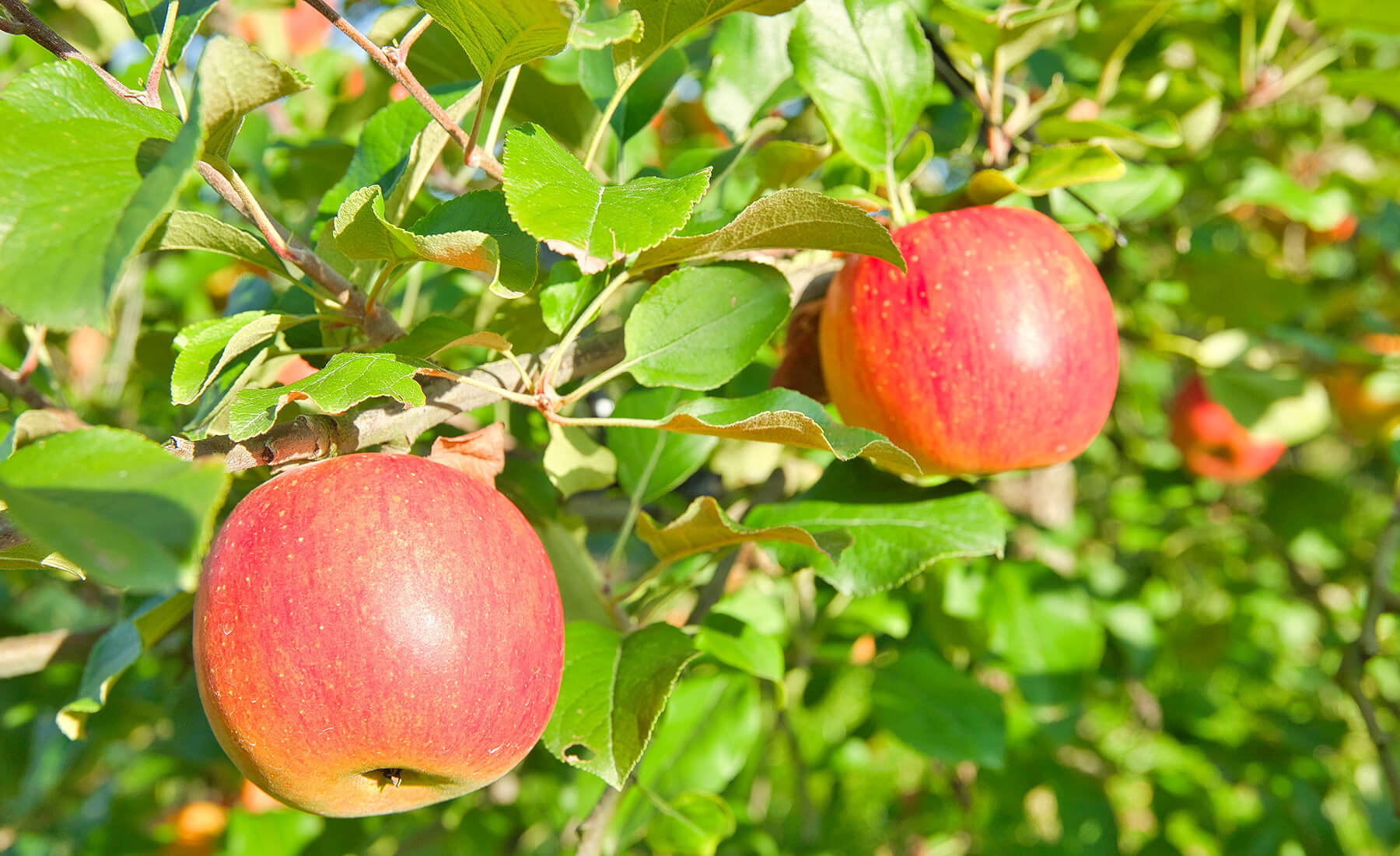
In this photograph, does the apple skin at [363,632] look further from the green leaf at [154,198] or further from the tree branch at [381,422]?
Result: the green leaf at [154,198]

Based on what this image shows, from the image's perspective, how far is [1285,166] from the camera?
75.3 inches

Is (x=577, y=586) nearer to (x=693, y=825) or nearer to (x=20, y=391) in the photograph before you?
(x=693, y=825)

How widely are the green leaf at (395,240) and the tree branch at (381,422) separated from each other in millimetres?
121

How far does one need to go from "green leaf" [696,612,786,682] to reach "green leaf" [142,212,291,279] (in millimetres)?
491

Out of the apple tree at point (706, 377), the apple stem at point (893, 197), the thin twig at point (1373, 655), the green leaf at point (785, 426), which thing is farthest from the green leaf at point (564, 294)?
the thin twig at point (1373, 655)

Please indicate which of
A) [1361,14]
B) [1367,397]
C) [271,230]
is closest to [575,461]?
[271,230]

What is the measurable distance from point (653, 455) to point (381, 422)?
13.2 inches

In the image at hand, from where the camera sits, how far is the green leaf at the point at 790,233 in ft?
2.04

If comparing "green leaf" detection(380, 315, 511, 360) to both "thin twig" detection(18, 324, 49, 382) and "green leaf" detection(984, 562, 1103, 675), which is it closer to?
"thin twig" detection(18, 324, 49, 382)

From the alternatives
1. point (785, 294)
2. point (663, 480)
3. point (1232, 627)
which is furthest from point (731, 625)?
point (1232, 627)

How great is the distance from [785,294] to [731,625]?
0.36 metres

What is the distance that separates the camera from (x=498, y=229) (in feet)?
2.12

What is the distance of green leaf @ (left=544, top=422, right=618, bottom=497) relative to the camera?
2.78 feet

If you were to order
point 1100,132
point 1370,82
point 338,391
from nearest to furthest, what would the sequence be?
point 338,391 < point 1100,132 < point 1370,82
